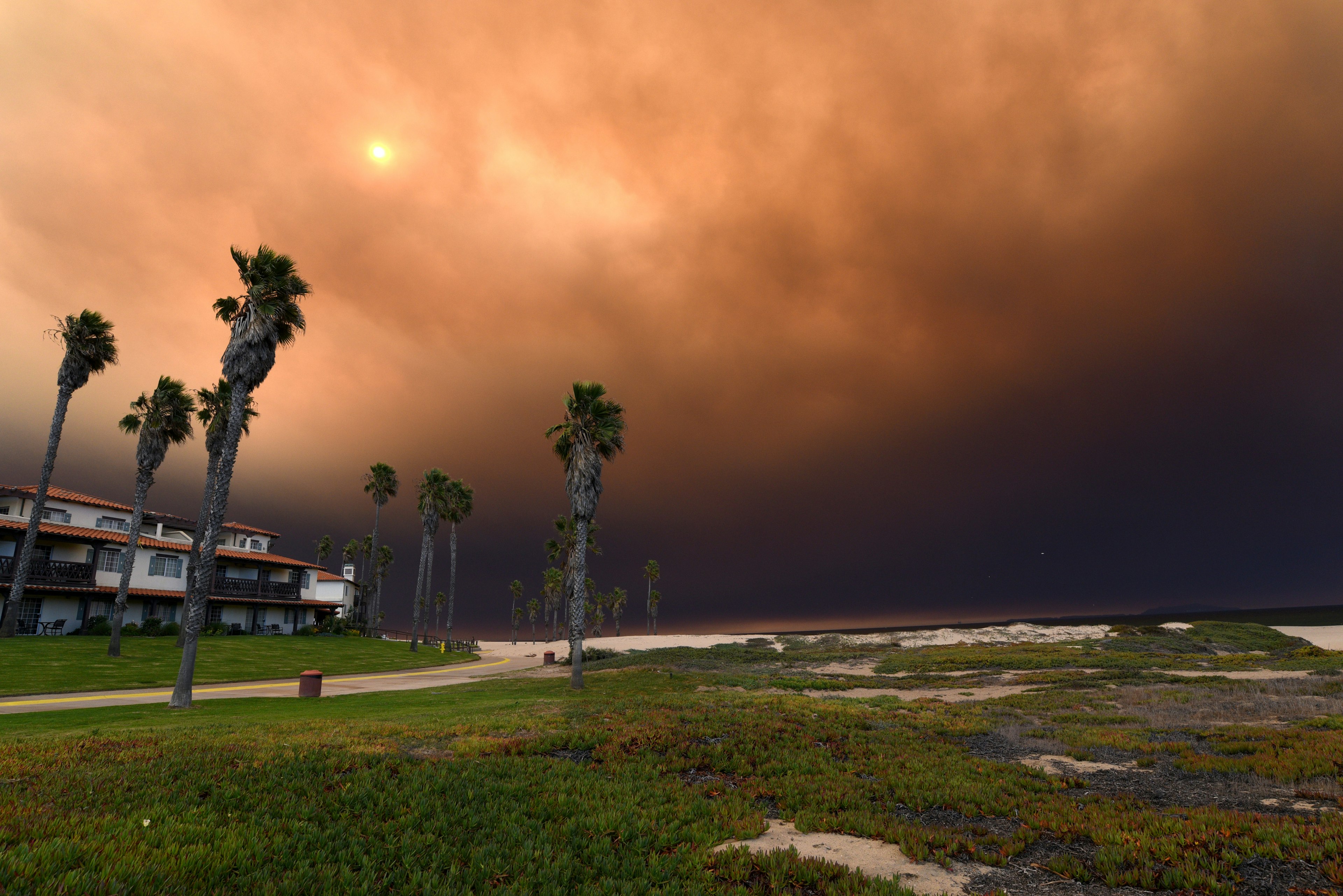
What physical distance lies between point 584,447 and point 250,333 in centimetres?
1716

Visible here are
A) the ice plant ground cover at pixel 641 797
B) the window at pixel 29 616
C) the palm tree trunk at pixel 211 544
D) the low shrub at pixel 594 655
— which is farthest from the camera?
the low shrub at pixel 594 655

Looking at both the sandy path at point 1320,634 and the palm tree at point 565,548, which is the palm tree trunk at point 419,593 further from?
the sandy path at point 1320,634

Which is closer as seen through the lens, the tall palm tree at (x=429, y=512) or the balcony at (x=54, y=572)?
the balcony at (x=54, y=572)

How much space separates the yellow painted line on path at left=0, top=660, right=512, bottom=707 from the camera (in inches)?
964

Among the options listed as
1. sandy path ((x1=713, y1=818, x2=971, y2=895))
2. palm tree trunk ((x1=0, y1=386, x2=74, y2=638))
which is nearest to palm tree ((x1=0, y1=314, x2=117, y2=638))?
palm tree trunk ((x1=0, y1=386, x2=74, y2=638))

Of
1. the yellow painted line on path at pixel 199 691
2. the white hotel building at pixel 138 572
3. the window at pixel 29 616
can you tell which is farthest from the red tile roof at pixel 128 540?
the yellow painted line on path at pixel 199 691

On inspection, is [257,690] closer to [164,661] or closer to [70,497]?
[164,661]

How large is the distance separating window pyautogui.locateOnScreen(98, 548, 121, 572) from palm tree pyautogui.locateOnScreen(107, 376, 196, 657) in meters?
15.2

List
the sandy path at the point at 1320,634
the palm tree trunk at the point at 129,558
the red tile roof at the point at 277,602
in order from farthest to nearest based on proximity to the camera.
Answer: the sandy path at the point at 1320,634 → the red tile roof at the point at 277,602 → the palm tree trunk at the point at 129,558

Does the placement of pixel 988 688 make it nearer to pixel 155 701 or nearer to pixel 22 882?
pixel 22 882

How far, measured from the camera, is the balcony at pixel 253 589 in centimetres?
6328

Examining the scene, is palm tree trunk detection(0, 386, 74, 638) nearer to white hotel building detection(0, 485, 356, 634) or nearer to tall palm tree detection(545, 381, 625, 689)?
white hotel building detection(0, 485, 356, 634)

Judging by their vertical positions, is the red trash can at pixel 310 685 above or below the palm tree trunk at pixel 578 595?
below

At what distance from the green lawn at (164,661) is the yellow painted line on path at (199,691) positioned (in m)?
1.76
